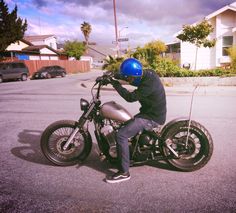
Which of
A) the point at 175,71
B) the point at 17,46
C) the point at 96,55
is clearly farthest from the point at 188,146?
the point at 96,55

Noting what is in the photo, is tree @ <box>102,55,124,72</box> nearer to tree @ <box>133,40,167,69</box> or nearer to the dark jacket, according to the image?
tree @ <box>133,40,167,69</box>

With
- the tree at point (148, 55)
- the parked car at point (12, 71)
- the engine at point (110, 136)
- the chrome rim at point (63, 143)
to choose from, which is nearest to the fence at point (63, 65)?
the parked car at point (12, 71)

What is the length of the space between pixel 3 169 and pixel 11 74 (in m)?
24.4

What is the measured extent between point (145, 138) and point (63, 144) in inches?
50.6

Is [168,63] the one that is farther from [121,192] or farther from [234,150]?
[121,192]

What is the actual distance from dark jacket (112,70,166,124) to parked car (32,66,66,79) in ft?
90.9

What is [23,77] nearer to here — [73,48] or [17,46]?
[17,46]

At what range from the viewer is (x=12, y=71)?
26578 mm

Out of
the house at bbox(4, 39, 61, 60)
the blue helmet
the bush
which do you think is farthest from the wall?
the blue helmet

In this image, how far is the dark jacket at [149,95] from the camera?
11.5 ft

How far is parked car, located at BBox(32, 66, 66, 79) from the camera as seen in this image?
29688mm

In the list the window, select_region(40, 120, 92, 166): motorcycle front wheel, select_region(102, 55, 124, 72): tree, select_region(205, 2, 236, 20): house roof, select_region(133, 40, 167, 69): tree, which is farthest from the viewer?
the window

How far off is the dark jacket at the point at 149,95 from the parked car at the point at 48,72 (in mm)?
27694

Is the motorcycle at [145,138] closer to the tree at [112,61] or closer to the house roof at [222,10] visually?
the tree at [112,61]
